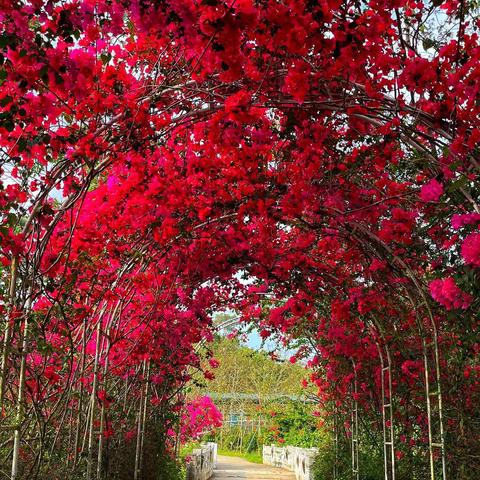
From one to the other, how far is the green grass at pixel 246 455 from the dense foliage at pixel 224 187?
1236 cm

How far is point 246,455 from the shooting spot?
2081cm

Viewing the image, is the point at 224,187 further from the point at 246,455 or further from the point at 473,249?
the point at 246,455

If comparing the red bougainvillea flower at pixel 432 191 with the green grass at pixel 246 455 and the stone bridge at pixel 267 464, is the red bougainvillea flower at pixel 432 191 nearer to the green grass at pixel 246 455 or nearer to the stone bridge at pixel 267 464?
the stone bridge at pixel 267 464

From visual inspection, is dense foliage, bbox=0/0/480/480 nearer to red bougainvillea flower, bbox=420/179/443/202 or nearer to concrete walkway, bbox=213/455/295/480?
red bougainvillea flower, bbox=420/179/443/202

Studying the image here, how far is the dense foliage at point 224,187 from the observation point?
2.88m

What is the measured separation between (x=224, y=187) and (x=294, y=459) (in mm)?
10069

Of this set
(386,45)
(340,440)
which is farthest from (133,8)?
(340,440)

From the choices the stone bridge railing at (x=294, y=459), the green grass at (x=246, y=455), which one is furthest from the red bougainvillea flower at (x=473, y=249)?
the green grass at (x=246, y=455)

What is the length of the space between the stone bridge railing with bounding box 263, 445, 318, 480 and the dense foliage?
3255 millimetres

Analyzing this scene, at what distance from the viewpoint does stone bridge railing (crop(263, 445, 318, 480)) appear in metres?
10.9

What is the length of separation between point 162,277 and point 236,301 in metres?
2.33

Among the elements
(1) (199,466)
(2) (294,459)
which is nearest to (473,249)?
(1) (199,466)

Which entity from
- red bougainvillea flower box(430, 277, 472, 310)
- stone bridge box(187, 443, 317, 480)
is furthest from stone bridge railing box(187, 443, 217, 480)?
red bougainvillea flower box(430, 277, 472, 310)

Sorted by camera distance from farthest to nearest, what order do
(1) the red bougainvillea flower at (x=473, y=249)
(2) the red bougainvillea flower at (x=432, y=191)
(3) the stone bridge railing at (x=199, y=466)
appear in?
(3) the stone bridge railing at (x=199, y=466), (2) the red bougainvillea flower at (x=432, y=191), (1) the red bougainvillea flower at (x=473, y=249)
